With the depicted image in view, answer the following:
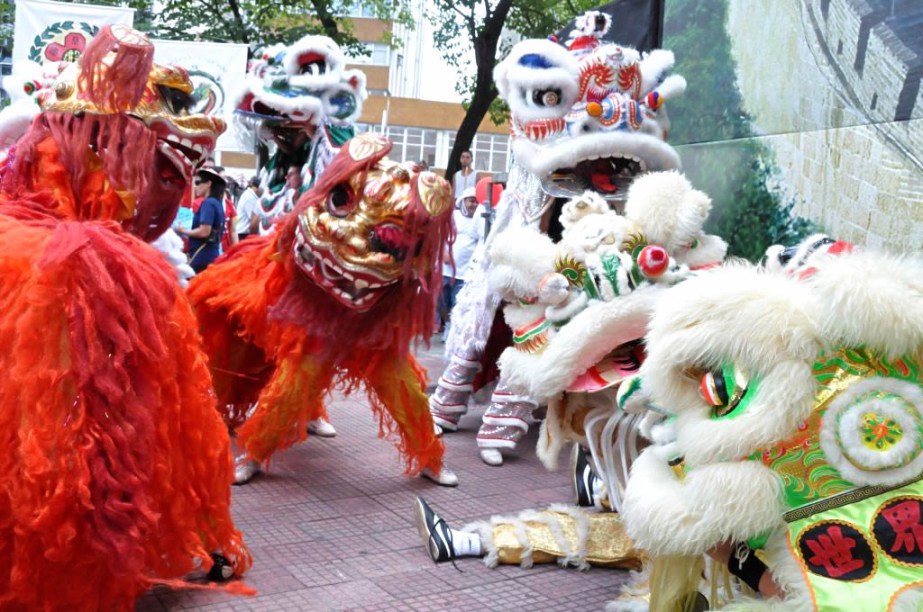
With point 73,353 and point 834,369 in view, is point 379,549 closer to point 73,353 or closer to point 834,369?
point 73,353

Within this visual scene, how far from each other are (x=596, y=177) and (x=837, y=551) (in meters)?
3.19

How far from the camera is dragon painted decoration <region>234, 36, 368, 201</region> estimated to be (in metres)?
5.47

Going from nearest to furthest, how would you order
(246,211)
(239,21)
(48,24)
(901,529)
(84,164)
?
(901,529) < (84,164) < (48,24) < (246,211) < (239,21)

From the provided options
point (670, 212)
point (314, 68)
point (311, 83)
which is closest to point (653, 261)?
point (670, 212)

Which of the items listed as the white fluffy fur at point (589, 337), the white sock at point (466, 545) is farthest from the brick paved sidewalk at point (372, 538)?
the white fluffy fur at point (589, 337)

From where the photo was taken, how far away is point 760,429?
5.98ft

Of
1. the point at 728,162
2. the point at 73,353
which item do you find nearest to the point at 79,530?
the point at 73,353

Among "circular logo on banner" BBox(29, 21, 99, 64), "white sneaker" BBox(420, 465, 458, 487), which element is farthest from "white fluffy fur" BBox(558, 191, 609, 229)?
"circular logo on banner" BBox(29, 21, 99, 64)

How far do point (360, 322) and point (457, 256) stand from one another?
4569 millimetres

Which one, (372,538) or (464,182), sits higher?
(464,182)

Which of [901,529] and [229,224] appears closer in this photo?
[901,529]

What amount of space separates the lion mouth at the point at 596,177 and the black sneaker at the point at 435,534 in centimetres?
185

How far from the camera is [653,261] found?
285cm

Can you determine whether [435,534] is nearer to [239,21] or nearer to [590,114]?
[590,114]
